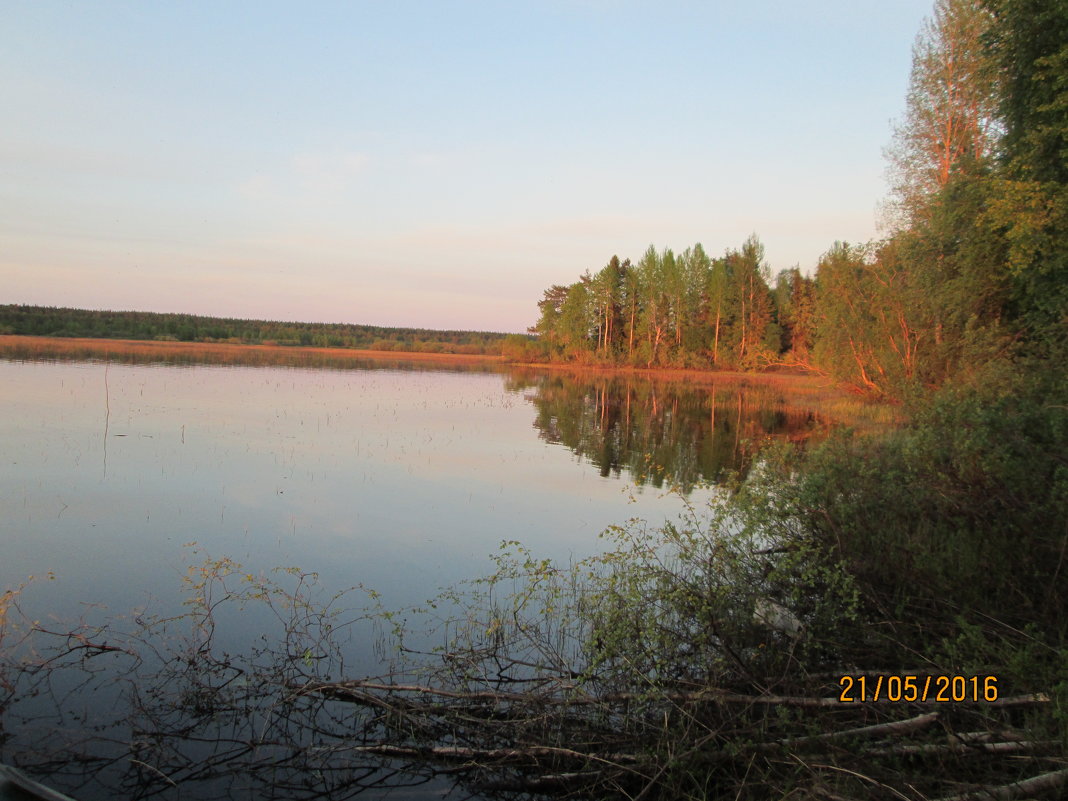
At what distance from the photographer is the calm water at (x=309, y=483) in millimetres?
9109

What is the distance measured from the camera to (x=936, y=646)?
560cm

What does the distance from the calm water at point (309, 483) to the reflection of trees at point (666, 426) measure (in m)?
0.15

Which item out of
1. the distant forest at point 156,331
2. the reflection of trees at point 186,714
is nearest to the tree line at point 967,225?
the reflection of trees at point 186,714

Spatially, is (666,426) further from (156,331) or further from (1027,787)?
(156,331)

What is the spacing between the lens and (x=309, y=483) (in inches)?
564

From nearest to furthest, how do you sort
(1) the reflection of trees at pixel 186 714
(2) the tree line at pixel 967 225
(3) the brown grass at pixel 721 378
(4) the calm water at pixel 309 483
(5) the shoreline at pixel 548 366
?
(1) the reflection of trees at pixel 186 714
(4) the calm water at pixel 309 483
(2) the tree line at pixel 967 225
(3) the brown grass at pixel 721 378
(5) the shoreline at pixel 548 366

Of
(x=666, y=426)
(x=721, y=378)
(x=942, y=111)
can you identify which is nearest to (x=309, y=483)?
(x=666, y=426)

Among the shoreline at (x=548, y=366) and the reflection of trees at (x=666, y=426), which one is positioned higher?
the shoreline at (x=548, y=366)

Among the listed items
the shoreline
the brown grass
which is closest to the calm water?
→ the brown grass

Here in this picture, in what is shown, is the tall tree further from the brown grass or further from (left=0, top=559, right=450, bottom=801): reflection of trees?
(left=0, top=559, right=450, bottom=801): reflection of trees

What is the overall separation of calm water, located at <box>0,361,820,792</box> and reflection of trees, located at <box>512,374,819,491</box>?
0.15m

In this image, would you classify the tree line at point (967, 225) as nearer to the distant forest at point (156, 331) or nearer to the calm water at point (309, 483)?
the calm water at point (309, 483)

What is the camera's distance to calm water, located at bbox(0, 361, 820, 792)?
9109 millimetres

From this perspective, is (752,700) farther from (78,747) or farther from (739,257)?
(739,257)
